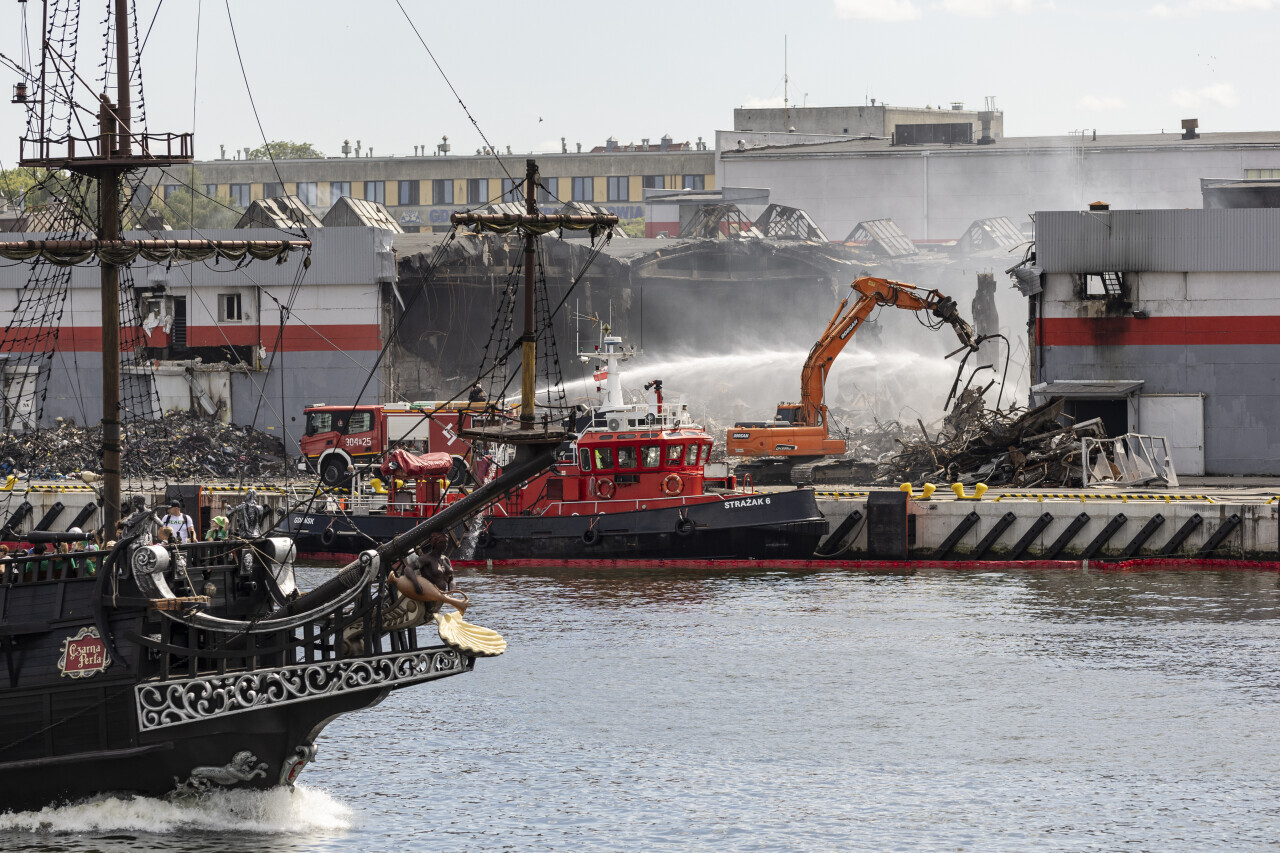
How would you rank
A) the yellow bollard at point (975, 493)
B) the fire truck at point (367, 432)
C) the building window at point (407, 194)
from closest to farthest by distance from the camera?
the yellow bollard at point (975, 493)
the fire truck at point (367, 432)
the building window at point (407, 194)

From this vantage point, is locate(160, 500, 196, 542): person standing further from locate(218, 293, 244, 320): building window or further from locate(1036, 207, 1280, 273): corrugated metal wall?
locate(218, 293, 244, 320): building window

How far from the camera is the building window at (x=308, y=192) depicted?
11000cm

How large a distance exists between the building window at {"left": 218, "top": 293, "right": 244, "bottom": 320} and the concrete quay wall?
86.8ft

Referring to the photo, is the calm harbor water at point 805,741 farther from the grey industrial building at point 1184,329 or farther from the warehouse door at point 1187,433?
the grey industrial building at point 1184,329

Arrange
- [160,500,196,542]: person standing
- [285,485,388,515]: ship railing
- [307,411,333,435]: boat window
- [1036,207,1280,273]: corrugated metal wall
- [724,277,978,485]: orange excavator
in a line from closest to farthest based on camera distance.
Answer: [160,500,196,542]: person standing < [285,485,388,515]: ship railing < [1036,207,1280,273]: corrugated metal wall < [724,277,978,485]: orange excavator < [307,411,333,435]: boat window

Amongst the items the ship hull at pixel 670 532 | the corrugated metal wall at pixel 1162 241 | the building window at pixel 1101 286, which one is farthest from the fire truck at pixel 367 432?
the building window at pixel 1101 286

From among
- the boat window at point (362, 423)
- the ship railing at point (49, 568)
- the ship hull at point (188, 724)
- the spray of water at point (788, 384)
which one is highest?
the spray of water at point (788, 384)

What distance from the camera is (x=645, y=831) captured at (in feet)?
62.3

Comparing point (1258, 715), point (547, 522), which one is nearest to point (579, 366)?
point (547, 522)

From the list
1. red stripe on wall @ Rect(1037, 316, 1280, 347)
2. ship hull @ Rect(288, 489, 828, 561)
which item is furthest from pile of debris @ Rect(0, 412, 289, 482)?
red stripe on wall @ Rect(1037, 316, 1280, 347)

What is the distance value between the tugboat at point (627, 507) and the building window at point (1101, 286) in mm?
13767

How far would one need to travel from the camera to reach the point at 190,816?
18953 mm

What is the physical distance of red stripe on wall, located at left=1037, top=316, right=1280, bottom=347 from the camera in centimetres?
4634

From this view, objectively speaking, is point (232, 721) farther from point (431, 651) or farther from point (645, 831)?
point (645, 831)
